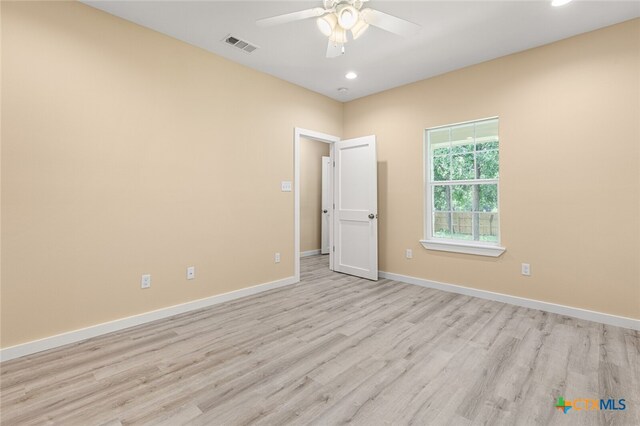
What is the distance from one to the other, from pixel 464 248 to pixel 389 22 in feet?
9.00

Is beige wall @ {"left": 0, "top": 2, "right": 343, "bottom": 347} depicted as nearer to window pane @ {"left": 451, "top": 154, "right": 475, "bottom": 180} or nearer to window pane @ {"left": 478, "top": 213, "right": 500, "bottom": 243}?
window pane @ {"left": 451, "top": 154, "right": 475, "bottom": 180}

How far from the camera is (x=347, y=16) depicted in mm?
2184

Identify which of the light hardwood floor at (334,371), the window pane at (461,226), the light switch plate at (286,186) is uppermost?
Answer: the light switch plate at (286,186)

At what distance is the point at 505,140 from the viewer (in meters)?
3.43

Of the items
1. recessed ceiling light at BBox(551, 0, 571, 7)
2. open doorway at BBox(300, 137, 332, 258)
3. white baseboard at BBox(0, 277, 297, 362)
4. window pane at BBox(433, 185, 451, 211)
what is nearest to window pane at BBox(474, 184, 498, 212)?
window pane at BBox(433, 185, 451, 211)

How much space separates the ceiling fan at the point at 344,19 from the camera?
2.08 meters

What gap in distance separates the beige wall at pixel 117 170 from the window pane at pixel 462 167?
8.08ft

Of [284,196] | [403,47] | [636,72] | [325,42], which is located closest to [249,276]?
[284,196]

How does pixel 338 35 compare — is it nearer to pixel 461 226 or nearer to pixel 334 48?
pixel 334 48

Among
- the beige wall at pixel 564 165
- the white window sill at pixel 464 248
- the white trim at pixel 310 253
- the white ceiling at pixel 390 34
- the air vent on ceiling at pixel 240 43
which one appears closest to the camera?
the white ceiling at pixel 390 34

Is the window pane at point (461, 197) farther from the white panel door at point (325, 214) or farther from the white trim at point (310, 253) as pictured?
the white trim at point (310, 253)

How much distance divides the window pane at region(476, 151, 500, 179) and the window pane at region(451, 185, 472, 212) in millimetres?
236

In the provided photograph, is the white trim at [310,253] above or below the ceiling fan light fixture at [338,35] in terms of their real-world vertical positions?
below

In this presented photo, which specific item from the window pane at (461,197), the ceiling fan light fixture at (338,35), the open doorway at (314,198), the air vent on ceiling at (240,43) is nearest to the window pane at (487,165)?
the window pane at (461,197)
